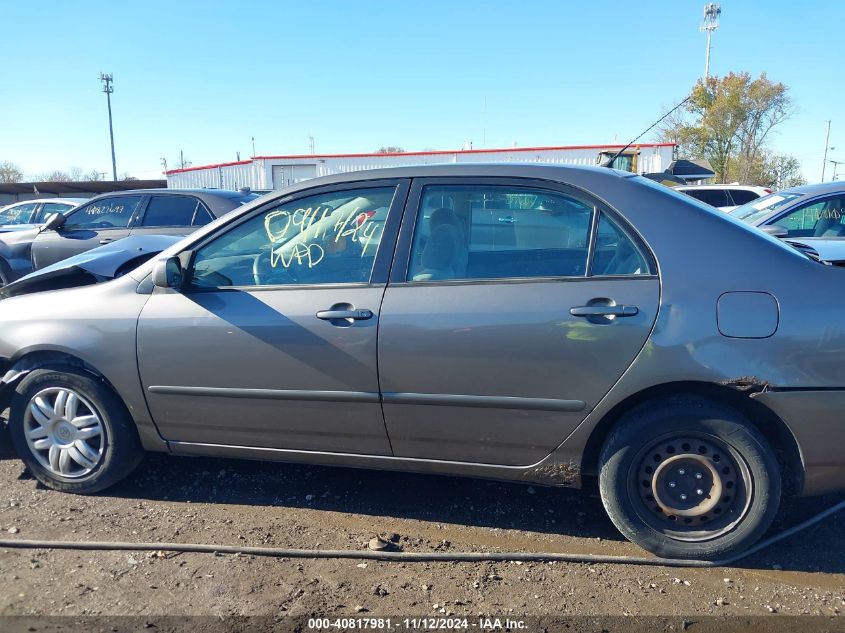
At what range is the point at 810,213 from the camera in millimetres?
6516

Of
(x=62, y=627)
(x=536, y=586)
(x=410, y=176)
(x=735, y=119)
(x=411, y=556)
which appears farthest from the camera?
(x=735, y=119)

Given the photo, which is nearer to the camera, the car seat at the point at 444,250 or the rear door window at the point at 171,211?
the car seat at the point at 444,250

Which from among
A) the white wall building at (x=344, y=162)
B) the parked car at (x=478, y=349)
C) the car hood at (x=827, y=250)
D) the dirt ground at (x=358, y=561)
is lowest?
the dirt ground at (x=358, y=561)

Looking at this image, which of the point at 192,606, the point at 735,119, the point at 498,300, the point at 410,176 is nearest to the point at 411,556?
the point at 192,606

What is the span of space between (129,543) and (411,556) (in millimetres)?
1342

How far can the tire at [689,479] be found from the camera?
2.66 meters

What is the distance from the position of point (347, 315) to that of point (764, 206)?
19.0 ft

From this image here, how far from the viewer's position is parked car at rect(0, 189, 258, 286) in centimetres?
783

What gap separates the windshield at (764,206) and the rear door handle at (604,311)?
4.35m

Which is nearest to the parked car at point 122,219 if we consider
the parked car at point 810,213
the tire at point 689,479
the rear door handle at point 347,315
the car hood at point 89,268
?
the car hood at point 89,268

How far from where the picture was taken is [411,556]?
2895mm

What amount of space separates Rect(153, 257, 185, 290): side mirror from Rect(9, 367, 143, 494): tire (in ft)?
2.35

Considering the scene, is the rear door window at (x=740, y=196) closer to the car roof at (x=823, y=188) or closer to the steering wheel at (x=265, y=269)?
the car roof at (x=823, y=188)

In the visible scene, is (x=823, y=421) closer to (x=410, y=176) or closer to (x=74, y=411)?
(x=410, y=176)
